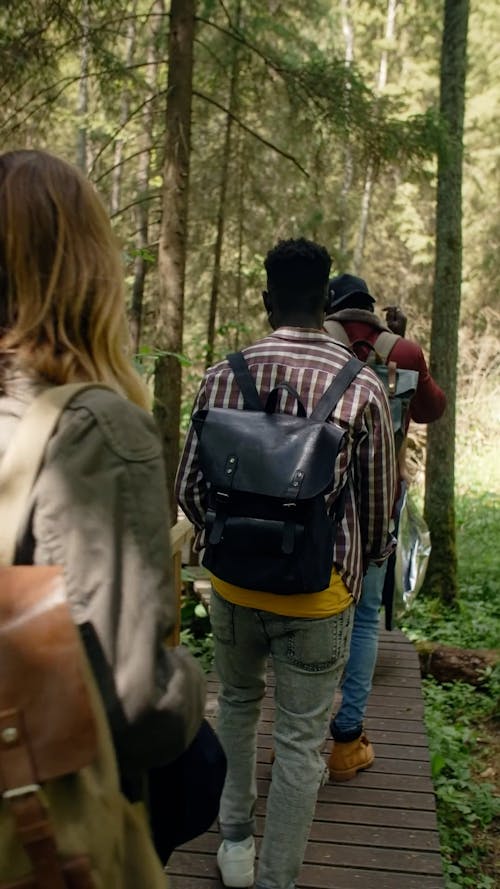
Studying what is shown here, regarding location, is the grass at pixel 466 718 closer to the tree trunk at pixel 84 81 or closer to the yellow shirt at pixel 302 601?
the yellow shirt at pixel 302 601

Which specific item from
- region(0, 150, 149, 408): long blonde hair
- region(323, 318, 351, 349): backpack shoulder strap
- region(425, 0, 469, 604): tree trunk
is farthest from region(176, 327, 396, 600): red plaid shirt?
region(425, 0, 469, 604): tree trunk

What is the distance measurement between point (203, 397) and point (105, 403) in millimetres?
1382

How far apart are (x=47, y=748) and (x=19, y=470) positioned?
396 mm

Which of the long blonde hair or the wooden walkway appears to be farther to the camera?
the wooden walkway

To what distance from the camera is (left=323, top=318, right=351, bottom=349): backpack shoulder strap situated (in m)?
3.57

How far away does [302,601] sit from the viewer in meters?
2.43

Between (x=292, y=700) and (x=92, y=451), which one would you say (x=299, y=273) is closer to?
(x=292, y=700)

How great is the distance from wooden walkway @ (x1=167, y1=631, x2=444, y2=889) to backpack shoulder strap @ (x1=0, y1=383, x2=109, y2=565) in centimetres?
212

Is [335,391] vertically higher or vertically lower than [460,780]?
higher

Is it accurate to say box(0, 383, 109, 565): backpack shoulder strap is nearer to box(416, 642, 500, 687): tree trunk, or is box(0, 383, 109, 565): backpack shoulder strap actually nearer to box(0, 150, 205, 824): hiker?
box(0, 150, 205, 824): hiker

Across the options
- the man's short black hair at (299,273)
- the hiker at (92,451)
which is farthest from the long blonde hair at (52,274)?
the man's short black hair at (299,273)

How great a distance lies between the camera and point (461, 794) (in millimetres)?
4602

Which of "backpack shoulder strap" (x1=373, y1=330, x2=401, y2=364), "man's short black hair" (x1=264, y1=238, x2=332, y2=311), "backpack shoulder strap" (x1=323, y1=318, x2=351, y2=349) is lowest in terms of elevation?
"backpack shoulder strap" (x1=373, y1=330, x2=401, y2=364)

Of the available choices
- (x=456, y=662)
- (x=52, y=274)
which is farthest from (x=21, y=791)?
(x=456, y=662)
